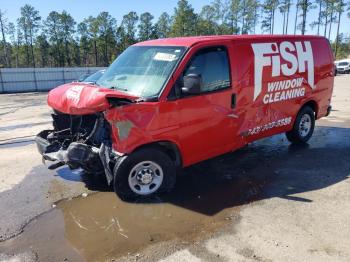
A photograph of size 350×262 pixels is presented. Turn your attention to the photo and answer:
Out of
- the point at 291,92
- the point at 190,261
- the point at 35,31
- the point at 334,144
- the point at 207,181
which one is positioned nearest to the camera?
the point at 190,261

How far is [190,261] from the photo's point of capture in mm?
3430

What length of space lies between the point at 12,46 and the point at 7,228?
7633 centimetres

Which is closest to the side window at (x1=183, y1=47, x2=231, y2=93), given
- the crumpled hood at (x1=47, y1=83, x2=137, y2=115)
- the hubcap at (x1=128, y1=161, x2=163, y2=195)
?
the crumpled hood at (x1=47, y1=83, x2=137, y2=115)

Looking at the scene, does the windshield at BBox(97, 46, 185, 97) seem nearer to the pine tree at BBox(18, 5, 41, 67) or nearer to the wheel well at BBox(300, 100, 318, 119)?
the wheel well at BBox(300, 100, 318, 119)

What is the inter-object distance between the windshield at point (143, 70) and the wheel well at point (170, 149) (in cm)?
71

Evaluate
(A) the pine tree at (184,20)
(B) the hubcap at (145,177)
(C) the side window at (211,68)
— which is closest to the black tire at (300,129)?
(C) the side window at (211,68)

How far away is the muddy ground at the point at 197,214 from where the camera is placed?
11.9 feet

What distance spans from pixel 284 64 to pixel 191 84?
248cm

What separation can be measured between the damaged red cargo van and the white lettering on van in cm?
2

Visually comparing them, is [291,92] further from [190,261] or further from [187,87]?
[190,261]

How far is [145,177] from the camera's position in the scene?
4832 mm

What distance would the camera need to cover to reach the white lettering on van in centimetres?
587

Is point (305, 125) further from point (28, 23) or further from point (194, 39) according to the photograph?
point (28, 23)

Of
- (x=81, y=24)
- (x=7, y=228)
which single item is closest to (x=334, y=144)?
(x=7, y=228)
